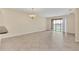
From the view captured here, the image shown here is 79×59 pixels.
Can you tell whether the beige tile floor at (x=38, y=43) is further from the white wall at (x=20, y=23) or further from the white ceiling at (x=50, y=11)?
the white ceiling at (x=50, y=11)

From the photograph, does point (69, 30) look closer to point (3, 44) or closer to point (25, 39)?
point (25, 39)

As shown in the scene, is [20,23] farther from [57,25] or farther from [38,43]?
[57,25]

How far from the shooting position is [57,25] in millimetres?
1979

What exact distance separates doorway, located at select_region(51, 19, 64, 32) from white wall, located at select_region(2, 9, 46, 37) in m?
0.19

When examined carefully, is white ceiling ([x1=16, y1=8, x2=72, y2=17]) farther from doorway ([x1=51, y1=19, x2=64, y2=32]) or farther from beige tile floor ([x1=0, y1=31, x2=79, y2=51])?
beige tile floor ([x1=0, y1=31, x2=79, y2=51])

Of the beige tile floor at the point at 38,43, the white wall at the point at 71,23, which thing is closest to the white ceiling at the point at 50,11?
the white wall at the point at 71,23

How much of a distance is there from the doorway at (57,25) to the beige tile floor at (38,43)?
0.59ft

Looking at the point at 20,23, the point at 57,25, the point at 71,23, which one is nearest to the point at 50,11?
the point at 57,25

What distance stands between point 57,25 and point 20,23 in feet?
2.40

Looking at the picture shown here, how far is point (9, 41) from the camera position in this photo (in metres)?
1.75

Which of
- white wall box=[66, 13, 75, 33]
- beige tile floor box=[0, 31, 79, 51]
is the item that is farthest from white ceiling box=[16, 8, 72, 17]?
beige tile floor box=[0, 31, 79, 51]

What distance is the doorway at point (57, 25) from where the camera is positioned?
A: 6.35 ft
